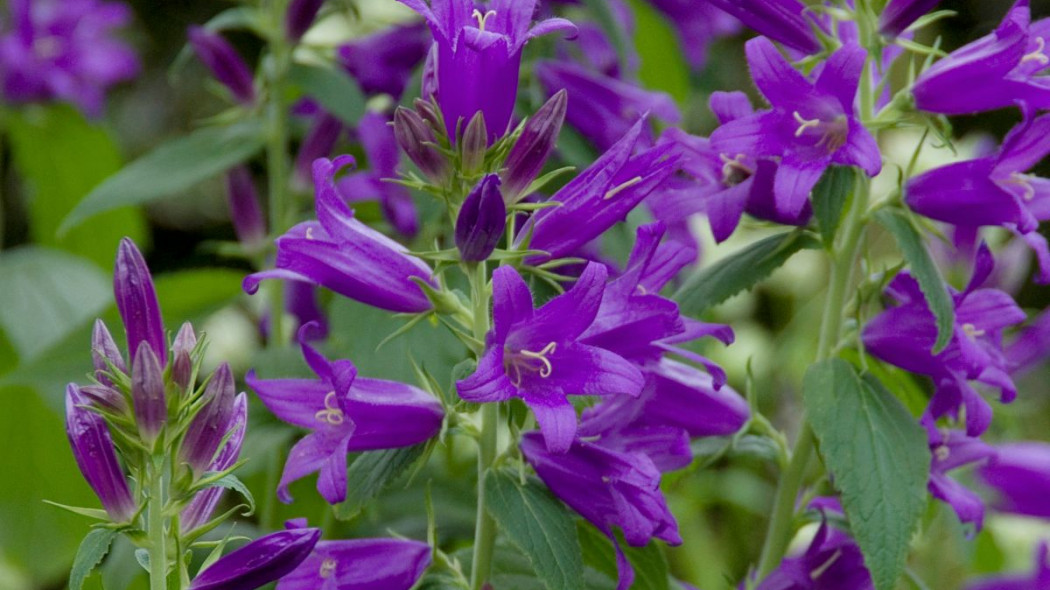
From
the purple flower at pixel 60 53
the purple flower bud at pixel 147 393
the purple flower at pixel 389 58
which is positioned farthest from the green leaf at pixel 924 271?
the purple flower at pixel 60 53

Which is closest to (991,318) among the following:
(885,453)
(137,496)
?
(885,453)

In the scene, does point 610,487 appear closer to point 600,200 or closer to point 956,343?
point 600,200

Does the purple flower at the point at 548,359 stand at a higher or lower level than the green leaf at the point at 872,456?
higher

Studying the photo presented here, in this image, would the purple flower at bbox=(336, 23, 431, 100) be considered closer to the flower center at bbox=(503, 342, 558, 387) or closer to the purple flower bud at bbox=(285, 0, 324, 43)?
the purple flower bud at bbox=(285, 0, 324, 43)

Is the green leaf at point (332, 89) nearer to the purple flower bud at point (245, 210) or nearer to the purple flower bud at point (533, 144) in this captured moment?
the purple flower bud at point (245, 210)

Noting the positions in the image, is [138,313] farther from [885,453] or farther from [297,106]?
[297,106]

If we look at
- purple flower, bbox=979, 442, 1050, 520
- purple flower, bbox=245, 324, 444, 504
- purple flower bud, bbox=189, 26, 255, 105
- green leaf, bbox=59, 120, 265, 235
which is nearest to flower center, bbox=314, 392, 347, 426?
purple flower, bbox=245, 324, 444, 504
